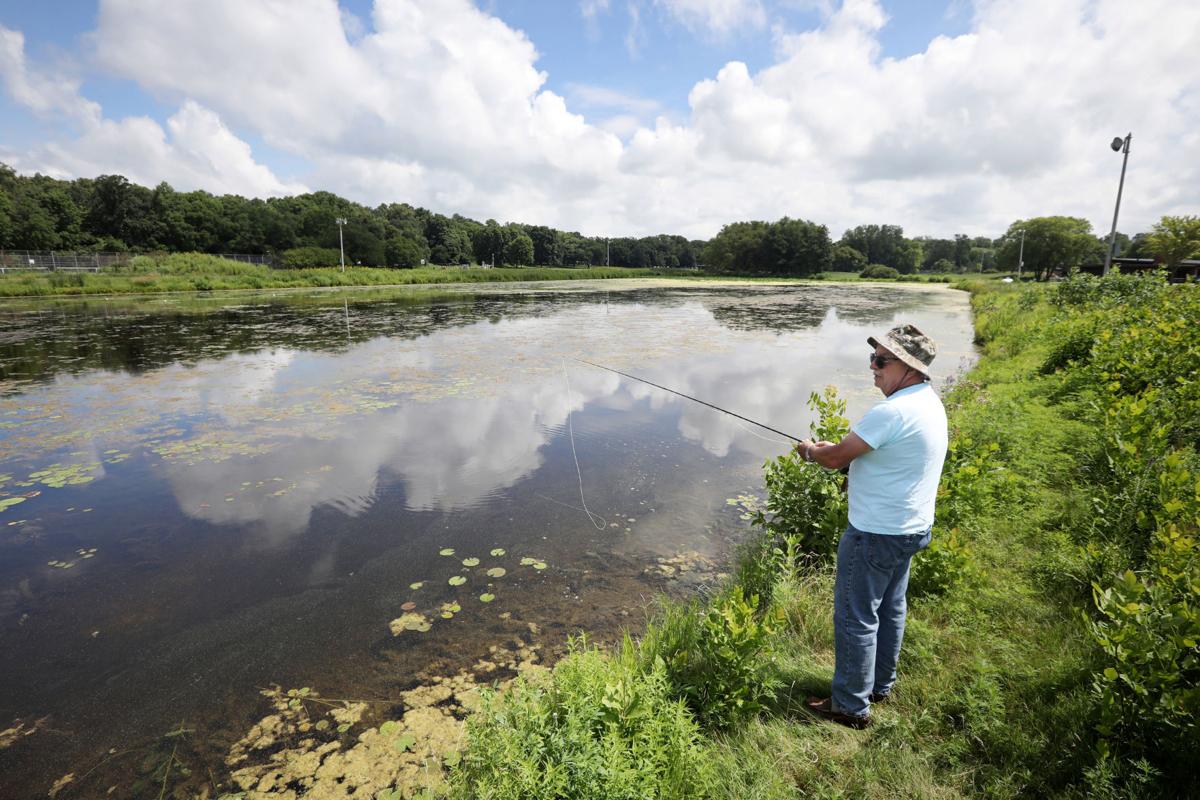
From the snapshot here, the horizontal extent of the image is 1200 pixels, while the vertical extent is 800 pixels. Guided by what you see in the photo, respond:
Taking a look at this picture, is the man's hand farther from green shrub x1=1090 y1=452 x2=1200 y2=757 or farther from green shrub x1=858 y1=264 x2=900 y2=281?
green shrub x1=858 y1=264 x2=900 y2=281

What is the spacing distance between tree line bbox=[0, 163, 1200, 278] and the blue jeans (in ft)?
204

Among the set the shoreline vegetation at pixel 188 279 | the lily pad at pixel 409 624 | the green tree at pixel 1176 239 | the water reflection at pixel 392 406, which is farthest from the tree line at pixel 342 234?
the lily pad at pixel 409 624

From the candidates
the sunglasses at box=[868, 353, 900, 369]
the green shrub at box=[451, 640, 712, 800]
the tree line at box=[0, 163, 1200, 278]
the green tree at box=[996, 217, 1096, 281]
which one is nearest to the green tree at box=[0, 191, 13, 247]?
the tree line at box=[0, 163, 1200, 278]

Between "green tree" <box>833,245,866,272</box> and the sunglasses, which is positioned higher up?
"green tree" <box>833,245,866,272</box>

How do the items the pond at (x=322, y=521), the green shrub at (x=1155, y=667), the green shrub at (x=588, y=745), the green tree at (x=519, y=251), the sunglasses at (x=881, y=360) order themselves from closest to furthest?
the green shrub at (x=1155, y=667)
the green shrub at (x=588, y=745)
the sunglasses at (x=881, y=360)
the pond at (x=322, y=521)
the green tree at (x=519, y=251)

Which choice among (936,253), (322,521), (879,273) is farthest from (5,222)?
(936,253)

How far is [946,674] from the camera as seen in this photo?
10.4 feet

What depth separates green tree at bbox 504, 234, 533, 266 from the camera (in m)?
119

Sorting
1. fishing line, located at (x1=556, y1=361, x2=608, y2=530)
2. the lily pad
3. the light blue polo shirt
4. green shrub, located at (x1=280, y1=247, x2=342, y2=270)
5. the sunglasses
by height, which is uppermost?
green shrub, located at (x1=280, y1=247, x2=342, y2=270)

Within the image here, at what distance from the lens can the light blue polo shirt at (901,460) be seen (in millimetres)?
2641

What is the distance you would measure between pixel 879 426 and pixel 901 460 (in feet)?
0.69

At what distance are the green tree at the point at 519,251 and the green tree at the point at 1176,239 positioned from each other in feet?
323

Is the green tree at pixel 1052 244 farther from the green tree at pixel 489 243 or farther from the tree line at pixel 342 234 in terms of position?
the green tree at pixel 489 243

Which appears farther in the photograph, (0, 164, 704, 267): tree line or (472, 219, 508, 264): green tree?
(472, 219, 508, 264): green tree
